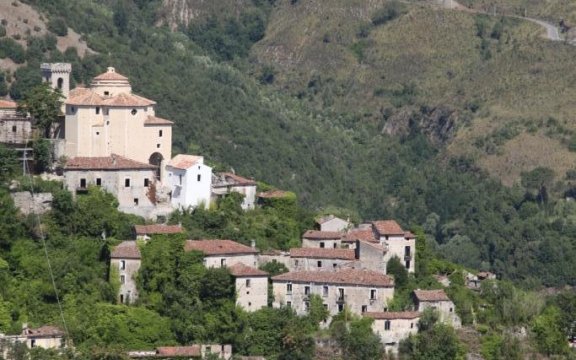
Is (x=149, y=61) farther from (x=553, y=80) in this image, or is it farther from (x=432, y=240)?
(x=553, y=80)

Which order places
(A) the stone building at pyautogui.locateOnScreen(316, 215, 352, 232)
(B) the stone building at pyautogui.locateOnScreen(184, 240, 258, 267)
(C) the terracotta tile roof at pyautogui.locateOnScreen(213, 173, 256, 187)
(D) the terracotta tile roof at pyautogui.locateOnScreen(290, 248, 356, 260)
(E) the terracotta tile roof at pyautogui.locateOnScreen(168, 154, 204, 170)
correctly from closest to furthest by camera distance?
(B) the stone building at pyautogui.locateOnScreen(184, 240, 258, 267) < (D) the terracotta tile roof at pyautogui.locateOnScreen(290, 248, 356, 260) < (E) the terracotta tile roof at pyautogui.locateOnScreen(168, 154, 204, 170) < (C) the terracotta tile roof at pyautogui.locateOnScreen(213, 173, 256, 187) < (A) the stone building at pyautogui.locateOnScreen(316, 215, 352, 232)

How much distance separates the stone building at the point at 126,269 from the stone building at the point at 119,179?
3959 millimetres

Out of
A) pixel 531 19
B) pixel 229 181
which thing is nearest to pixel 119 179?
pixel 229 181

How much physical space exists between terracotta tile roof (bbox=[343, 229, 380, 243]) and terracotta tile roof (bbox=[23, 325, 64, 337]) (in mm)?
14796

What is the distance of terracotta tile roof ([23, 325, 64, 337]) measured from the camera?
8725 centimetres

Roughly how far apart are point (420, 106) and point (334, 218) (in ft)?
262

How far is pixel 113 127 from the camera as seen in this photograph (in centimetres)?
9625

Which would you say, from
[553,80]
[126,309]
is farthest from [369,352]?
[553,80]

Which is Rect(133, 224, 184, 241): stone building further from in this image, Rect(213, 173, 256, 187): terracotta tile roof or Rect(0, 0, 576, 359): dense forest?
Rect(213, 173, 256, 187): terracotta tile roof

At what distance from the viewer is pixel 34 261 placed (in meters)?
91.7

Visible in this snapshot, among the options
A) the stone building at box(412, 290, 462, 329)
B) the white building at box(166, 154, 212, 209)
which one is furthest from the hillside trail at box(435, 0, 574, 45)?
the stone building at box(412, 290, 462, 329)

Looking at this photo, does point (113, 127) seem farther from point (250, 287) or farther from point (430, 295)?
point (430, 295)

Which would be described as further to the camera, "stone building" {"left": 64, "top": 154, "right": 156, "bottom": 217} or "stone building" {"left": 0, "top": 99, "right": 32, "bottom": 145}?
"stone building" {"left": 0, "top": 99, "right": 32, "bottom": 145}

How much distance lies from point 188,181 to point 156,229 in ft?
14.6
